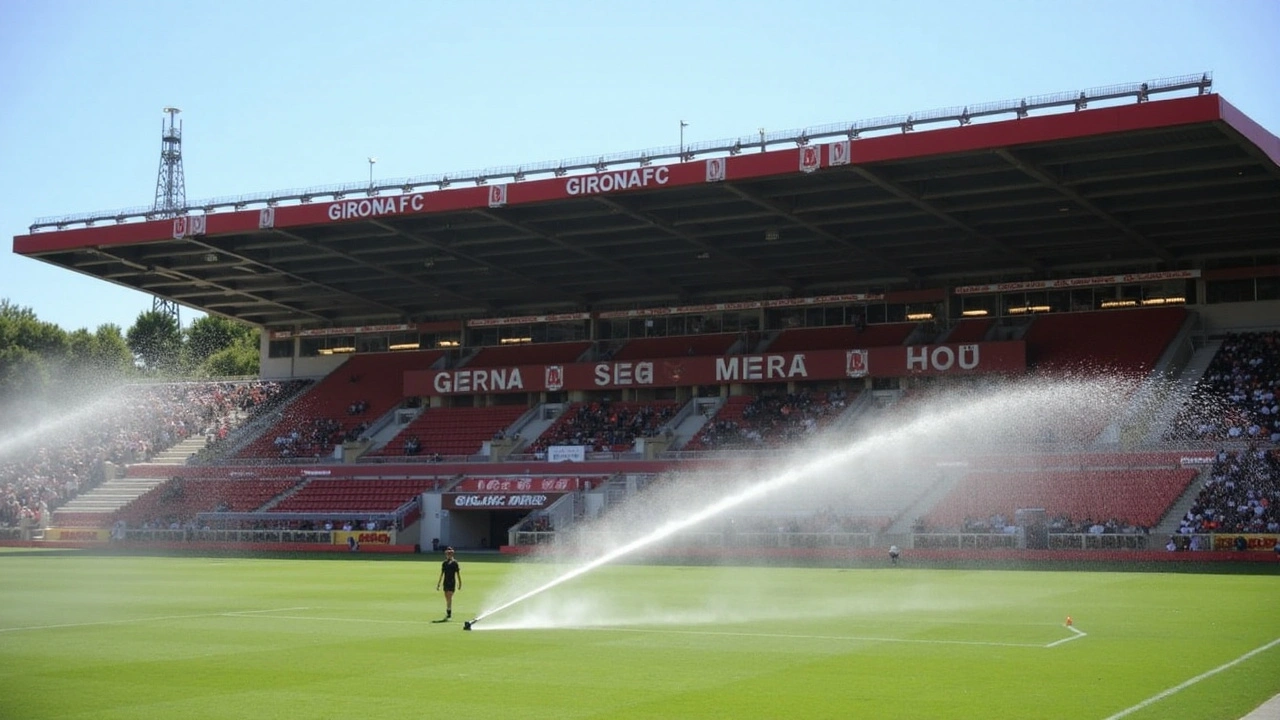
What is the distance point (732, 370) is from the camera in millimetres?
67562

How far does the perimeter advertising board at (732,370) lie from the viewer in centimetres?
6094

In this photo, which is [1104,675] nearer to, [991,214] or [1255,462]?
[1255,462]

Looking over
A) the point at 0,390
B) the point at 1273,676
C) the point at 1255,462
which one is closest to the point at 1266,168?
the point at 1255,462

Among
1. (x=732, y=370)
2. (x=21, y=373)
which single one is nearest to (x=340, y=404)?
(x=732, y=370)

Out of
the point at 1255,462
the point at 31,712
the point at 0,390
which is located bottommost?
the point at 31,712

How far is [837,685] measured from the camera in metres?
17.4

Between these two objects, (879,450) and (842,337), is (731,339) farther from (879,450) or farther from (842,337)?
(879,450)

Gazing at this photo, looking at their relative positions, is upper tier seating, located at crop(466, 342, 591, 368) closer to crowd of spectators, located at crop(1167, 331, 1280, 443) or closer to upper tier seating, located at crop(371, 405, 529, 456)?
upper tier seating, located at crop(371, 405, 529, 456)

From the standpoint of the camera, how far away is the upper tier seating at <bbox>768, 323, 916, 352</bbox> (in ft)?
218

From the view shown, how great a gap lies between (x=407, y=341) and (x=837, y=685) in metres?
68.2

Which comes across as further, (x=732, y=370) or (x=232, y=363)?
(x=232, y=363)

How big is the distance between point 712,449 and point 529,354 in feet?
61.1

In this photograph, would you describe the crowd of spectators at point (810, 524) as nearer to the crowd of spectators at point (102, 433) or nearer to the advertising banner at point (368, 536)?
the advertising banner at point (368, 536)

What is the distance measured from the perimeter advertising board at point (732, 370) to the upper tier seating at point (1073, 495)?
391 inches
